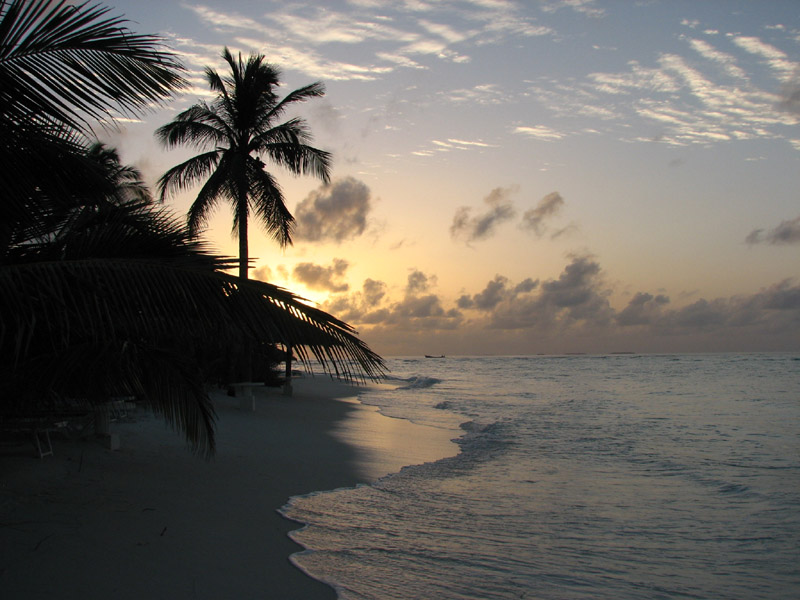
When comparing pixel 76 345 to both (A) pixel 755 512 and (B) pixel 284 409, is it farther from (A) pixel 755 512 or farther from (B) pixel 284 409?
(B) pixel 284 409

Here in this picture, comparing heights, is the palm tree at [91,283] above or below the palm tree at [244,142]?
below

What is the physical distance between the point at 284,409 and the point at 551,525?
1178 cm

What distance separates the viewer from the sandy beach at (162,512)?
177 inches

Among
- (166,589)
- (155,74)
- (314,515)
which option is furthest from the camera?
(314,515)

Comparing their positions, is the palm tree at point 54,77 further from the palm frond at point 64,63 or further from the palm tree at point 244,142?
the palm tree at point 244,142

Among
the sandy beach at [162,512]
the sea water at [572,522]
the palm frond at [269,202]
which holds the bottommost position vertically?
the sea water at [572,522]

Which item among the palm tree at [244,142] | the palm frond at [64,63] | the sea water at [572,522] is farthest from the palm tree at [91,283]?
the palm tree at [244,142]

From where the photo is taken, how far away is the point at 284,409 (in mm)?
17422

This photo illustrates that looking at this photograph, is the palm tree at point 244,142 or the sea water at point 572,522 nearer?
the sea water at point 572,522

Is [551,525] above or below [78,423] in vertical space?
below

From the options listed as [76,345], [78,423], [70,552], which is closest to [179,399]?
[76,345]

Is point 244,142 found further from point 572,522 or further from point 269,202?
point 572,522

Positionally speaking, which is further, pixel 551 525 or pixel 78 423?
pixel 78 423

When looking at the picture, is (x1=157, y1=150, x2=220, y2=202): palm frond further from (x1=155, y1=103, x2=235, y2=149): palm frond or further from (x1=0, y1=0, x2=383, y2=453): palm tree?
(x1=0, y1=0, x2=383, y2=453): palm tree
